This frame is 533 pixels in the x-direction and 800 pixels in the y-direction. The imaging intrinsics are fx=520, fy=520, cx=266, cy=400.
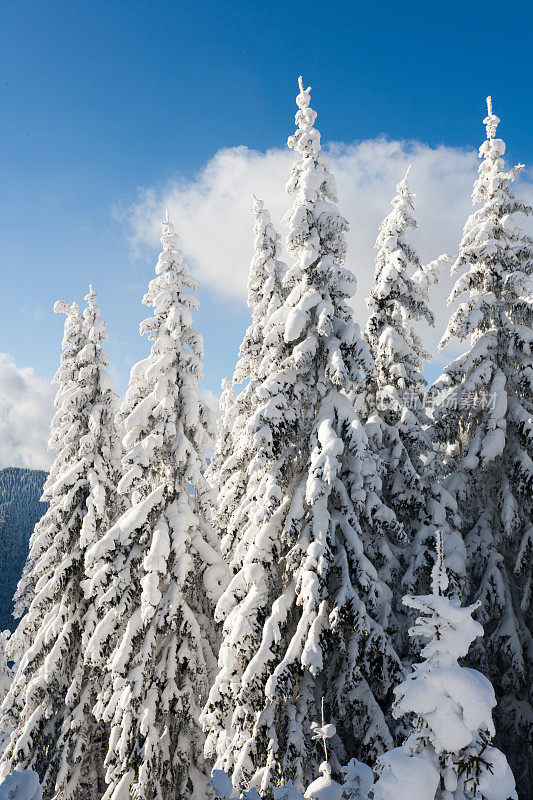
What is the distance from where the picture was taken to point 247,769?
1043 cm

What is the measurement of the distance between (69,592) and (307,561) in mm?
10459

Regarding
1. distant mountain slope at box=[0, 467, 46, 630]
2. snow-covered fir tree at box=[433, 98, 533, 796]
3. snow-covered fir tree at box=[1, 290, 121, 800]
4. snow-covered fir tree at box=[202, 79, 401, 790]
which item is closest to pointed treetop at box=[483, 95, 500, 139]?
snow-covered fir tree at box=[433, 98, 533, 796]

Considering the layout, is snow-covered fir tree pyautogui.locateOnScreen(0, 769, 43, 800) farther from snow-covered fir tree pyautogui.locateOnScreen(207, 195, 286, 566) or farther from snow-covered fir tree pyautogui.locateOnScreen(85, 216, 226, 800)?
snow-covered fir tree pyautogui.locateOnScreen(207, 195, 286, 566)

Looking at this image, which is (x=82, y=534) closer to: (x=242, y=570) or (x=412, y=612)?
(x=242, y=570)

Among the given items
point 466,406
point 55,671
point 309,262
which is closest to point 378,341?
point 466,406

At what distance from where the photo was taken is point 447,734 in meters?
4.51

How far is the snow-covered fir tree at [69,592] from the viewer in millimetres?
16250

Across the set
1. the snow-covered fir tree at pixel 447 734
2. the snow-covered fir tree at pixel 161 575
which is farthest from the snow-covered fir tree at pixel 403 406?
the snow-covered fir tree at pixel 447 734

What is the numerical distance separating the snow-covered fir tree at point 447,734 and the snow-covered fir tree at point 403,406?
30.7 ft

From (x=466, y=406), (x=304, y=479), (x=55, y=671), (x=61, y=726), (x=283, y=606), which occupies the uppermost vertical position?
(x=466, y=406)

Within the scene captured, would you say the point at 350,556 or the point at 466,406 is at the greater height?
the point at 466,406

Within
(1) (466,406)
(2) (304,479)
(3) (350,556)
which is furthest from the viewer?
(1) (466,406)

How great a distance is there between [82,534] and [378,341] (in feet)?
37.5

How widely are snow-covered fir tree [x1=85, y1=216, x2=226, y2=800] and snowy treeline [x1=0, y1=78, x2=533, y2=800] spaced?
0.06 meters
